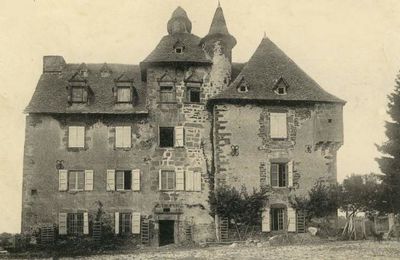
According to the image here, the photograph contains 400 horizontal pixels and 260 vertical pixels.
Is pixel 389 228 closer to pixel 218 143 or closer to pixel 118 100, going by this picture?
pixel 218 143

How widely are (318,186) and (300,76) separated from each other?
23.2 ft

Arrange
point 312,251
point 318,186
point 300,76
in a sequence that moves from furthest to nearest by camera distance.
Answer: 1. point 300,76
2. point 318,186
3. point 312,251

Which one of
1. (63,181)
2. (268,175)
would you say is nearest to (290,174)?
(268,175)

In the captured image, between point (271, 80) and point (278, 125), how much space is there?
118 inches

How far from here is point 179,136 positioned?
37.3 meters

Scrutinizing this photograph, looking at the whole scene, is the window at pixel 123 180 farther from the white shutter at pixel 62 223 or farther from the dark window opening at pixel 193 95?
the dark window opening at pixel 193 95

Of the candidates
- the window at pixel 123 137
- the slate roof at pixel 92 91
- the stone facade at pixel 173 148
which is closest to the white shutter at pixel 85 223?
the stone facade at pixel 173 148

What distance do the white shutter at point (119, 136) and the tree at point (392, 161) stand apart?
1577 cm

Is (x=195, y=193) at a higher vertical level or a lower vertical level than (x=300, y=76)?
lower

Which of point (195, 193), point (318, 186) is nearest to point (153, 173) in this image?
point (195, 193)

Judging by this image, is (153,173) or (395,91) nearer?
(153,173)

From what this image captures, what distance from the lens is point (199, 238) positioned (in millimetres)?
36281

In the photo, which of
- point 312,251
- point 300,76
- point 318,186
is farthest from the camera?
point 300,76

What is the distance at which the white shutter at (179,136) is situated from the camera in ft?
122
